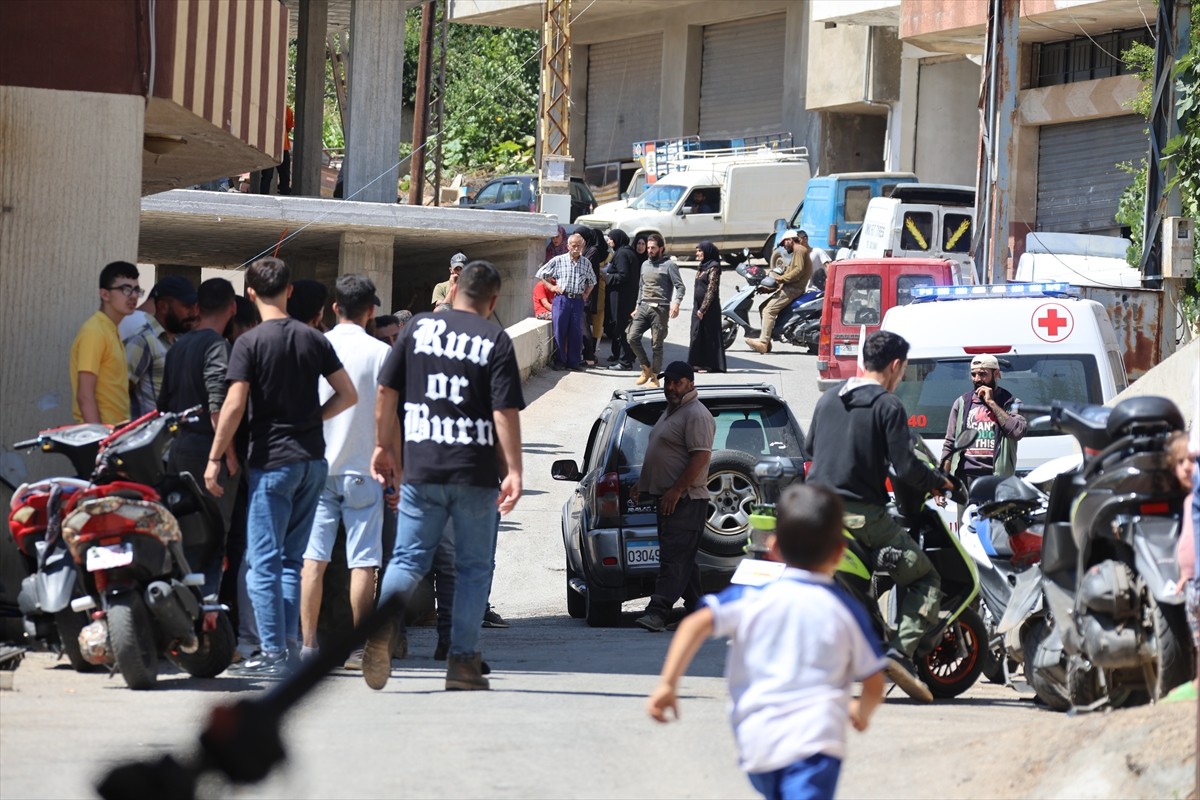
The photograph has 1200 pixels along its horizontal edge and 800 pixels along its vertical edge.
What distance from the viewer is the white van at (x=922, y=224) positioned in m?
28.0

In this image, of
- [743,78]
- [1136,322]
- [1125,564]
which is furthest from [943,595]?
[743,78]

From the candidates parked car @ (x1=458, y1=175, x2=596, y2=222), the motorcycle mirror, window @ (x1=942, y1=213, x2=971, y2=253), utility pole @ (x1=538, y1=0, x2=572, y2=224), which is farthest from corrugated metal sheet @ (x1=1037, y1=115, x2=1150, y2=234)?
the motorcycle mirror

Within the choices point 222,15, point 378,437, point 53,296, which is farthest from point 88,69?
point 378,437

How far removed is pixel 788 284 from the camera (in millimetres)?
26828

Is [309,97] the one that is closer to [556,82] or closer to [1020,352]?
[556,82]

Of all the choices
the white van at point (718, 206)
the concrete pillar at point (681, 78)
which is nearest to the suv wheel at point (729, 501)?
the white van at point (718, 206)

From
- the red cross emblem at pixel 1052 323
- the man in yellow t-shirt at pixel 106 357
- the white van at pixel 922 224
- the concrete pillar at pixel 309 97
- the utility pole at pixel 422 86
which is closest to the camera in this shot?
the man in yellow t-shirt at pixel 106 357

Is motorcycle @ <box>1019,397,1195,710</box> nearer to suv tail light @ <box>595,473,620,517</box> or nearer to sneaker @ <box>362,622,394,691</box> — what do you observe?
sneaker @ <box>362,622,394,691</box>

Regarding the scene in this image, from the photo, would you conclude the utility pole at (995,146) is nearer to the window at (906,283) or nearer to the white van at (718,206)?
the window at (906,283)

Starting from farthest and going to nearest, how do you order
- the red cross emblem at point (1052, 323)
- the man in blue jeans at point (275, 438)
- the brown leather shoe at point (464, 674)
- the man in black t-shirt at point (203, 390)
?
the red cross emblem at point (1052, 323), the man in black t-shirt at point (203, 390), the man in blue jeans at point (275, 438), the brown leather shoe at point (464, 674)

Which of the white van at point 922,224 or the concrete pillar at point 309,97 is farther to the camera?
the white van at point 922,224

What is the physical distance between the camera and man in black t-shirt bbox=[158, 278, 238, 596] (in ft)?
26.7

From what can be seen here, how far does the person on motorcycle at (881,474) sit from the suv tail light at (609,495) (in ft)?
11.5

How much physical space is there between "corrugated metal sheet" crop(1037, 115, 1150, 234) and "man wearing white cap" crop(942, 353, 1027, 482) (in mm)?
18564
